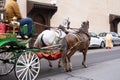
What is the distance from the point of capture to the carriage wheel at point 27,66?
9.10 meters

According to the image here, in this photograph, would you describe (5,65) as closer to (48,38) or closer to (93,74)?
(48,38)

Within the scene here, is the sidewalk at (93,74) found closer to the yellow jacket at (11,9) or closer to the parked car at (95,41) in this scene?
the yellow jacket at (11,9)

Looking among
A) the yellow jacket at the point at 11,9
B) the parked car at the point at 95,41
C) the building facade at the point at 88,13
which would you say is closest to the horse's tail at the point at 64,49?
the yellow jacket at the point at 11,9

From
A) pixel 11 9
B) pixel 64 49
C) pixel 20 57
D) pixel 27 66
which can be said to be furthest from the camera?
pixel 64 49

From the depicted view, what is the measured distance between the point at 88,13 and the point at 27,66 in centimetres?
2272

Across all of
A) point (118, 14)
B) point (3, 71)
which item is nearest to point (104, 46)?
point (118, 14)


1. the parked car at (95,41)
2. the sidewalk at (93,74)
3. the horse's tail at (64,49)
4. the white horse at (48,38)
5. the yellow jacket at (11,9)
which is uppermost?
the yellow jacket at (11,9)

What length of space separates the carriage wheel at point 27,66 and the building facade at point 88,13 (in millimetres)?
14463

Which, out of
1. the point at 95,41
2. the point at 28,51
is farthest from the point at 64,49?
the point at 95,41

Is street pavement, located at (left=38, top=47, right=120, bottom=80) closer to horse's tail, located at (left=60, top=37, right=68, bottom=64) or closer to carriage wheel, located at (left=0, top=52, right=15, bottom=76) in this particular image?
horse's tail, located at (left=60, top=37, right=68, bottom=64)

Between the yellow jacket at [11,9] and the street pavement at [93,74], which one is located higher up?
the yellow jacket at [11,9]

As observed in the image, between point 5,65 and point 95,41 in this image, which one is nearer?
point 5,65

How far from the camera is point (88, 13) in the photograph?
31.4m

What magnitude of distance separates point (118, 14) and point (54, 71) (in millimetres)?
27085
